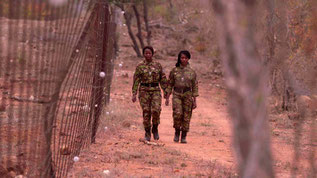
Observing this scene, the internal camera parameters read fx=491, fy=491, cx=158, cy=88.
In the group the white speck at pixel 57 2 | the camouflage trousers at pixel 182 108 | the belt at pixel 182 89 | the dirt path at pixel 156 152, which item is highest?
the white speck at pixel 57 2

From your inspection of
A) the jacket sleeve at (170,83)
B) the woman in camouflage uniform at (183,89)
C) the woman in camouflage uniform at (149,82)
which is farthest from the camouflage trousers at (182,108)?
the woman in camouflage uniform at (149,82)

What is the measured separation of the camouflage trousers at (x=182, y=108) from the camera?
803cm

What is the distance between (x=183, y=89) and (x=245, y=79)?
693 centimetres

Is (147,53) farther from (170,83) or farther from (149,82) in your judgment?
(170,83)

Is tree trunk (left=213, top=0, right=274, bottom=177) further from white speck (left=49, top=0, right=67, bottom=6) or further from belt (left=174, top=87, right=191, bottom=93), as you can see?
belt (left=174, top=87, right=191, bottom=93)

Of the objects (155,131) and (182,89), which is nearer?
(182,89)

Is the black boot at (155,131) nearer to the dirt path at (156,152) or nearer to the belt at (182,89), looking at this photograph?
the dirt path at (156,152)

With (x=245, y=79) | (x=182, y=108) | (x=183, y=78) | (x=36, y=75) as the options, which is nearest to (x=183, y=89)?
(x=183, y=78)

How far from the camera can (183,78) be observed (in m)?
7.91

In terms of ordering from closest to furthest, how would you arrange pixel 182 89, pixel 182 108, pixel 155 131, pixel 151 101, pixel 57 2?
pixel 57 2, pixel 151 101, pixel 182 89, pixel 182 108, pixel 155 131

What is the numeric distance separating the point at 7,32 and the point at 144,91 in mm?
5161

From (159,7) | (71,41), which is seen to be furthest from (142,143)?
(159,7)

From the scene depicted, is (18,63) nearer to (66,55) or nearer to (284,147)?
(66,55)

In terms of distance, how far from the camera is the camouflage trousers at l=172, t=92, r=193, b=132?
8.03 metres
